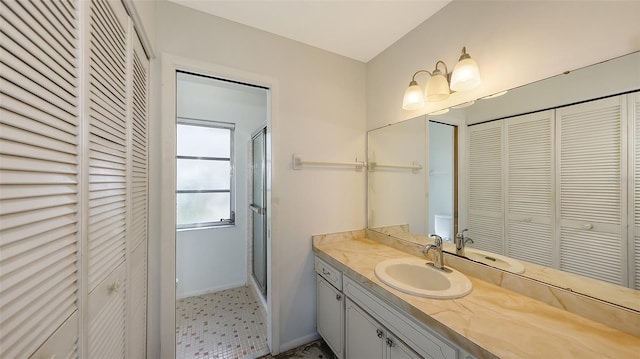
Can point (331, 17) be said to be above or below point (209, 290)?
above

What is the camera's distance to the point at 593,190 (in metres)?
0.94

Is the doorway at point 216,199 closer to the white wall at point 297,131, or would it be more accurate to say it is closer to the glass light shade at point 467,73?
the white wall at point 297,131

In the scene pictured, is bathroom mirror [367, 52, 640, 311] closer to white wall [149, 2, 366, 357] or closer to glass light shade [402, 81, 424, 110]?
glass light shade [402, 81, 424, 110]

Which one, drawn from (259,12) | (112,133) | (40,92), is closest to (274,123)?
(259,12)

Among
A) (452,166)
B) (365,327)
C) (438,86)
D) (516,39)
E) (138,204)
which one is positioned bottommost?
(365,327)

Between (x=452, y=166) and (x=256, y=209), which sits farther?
(x=256, y=209)

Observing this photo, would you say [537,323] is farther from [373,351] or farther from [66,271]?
[66,271]

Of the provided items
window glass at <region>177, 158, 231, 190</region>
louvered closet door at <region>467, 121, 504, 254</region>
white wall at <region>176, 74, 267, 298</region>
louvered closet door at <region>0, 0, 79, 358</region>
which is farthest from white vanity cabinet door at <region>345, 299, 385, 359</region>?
window glass at <region>177, 158, 231, 190</region>

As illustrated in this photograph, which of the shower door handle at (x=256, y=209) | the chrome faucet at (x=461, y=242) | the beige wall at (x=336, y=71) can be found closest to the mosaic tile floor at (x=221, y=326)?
the beige wall at (x=336, y=71)

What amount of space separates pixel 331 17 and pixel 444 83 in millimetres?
896

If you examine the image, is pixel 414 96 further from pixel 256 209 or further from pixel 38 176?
pixel 256 209

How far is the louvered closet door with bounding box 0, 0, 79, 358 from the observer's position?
400 millimetres

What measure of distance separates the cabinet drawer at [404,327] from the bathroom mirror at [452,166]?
0.57m

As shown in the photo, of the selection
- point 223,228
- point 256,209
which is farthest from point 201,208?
point 256,209
